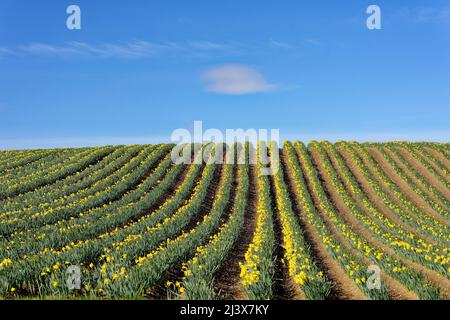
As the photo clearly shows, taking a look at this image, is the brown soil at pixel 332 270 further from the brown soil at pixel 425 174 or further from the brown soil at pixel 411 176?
the brown soil at pixel 425 174

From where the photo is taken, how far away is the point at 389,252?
50.5 feet

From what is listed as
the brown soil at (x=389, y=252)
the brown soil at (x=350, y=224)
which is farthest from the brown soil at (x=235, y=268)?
the brown soil at (x=389, y=252)

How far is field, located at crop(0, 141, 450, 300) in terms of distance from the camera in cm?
1000

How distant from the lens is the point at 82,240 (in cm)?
1559

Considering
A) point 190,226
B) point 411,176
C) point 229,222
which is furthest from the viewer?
point 411,176

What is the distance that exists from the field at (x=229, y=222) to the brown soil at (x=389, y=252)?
0.05 metres

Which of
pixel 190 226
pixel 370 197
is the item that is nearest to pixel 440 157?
pixel 370 197

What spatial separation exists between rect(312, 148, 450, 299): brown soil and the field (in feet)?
0.18

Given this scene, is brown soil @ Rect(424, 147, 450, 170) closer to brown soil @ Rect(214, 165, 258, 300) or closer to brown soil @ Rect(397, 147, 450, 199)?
brown soil @ Rect(397, 147, 450, 199)

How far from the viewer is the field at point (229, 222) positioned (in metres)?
10.0

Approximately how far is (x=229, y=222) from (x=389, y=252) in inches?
272

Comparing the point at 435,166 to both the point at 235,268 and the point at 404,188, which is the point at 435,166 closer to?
the point at 404,188
